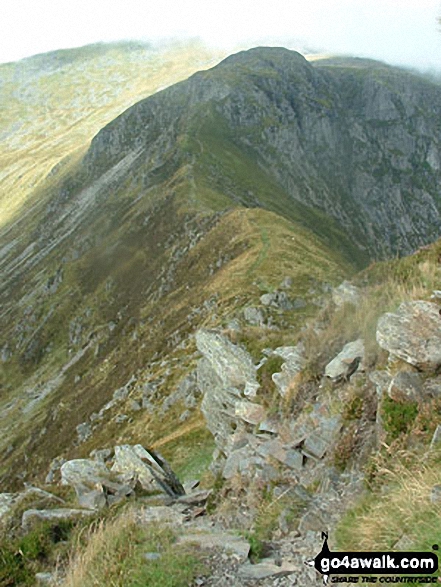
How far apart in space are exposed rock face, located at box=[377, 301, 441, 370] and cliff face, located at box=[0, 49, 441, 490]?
868cm

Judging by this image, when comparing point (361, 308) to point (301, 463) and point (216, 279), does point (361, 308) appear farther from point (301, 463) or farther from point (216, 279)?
point (216, 279)

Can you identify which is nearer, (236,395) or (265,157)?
(236,395)

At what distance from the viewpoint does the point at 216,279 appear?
56531 millimetres

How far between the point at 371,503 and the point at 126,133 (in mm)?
183635

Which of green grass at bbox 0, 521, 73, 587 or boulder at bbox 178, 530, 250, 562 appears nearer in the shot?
boulder at bbox 178, 530, 250, 562

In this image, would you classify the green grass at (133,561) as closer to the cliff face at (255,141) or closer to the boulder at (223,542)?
the boulder at (223,542)

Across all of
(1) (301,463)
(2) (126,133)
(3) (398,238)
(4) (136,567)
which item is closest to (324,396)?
(1) (301,463)

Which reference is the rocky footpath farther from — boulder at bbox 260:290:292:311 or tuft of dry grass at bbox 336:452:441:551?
boulder at bbox 260:290:292:311

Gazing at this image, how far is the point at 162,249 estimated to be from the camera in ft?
291

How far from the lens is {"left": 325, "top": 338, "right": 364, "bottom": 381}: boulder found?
1203 cm

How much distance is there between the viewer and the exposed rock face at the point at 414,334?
10320 millimetres

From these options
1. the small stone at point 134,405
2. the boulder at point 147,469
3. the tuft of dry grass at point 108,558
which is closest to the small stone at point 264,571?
the tuft of dry grass at point 108,558

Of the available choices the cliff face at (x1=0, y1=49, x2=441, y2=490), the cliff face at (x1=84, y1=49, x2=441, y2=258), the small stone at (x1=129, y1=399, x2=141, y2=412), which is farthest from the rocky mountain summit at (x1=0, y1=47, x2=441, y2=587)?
the cliff face at (x1=84, y1=49, x2=441, y2=258)

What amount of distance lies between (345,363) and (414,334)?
6.84 feet
